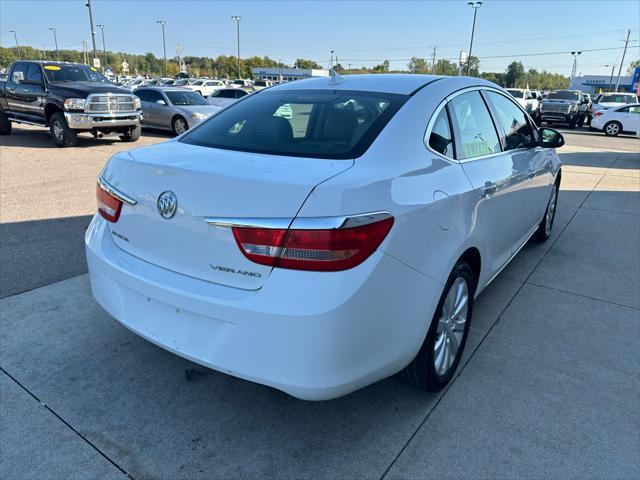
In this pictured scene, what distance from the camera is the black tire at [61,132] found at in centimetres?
1155

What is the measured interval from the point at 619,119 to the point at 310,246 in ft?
80.2

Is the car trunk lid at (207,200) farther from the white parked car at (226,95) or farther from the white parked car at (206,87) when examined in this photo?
the white parked car at (206,87)

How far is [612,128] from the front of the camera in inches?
863

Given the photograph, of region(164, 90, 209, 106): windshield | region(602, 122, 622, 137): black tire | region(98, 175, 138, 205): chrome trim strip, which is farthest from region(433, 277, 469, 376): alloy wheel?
region(602, 122, 622, 137): black tire

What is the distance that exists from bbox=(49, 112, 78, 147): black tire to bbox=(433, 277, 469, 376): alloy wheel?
11381 millimetres

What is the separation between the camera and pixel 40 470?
2.20 meters

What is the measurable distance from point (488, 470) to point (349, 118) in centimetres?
191

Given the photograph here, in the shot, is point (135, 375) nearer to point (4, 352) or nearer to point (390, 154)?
point (4, 352)

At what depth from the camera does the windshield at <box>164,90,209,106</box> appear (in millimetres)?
15031

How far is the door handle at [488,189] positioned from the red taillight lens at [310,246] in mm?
1215

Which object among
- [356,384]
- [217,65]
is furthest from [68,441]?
[217,65]

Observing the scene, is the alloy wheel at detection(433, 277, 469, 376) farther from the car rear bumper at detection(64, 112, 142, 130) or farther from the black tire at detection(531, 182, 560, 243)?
the car rear bumper at detection(64, 112, 142, 130)

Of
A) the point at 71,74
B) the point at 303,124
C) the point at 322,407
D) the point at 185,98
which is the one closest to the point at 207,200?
the point at 303,124

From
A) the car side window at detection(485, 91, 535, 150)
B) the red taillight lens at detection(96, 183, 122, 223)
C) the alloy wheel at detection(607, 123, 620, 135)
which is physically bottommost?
the alloy wheel at detection(607, 123, 620, 135)
